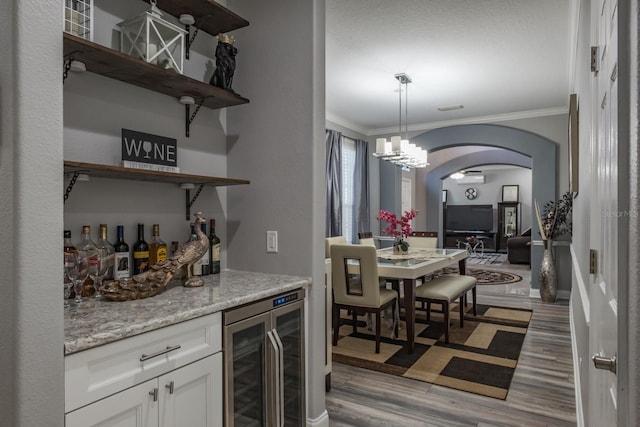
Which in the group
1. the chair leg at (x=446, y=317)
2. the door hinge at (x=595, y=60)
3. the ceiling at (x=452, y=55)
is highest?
the ceiling at (x=452, y=55)

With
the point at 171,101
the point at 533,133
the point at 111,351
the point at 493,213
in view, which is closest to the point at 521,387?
the point at 111,351

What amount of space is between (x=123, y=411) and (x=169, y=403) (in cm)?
18

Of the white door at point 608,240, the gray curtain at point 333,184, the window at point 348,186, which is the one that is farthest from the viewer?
the window at point 348,186

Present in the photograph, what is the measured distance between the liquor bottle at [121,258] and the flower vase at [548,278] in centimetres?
546

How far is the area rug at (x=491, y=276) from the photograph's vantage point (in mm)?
7289

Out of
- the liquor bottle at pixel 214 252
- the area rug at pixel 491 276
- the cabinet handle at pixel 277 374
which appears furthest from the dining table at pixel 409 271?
the area rug at pixel 491 276

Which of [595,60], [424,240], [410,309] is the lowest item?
[410,309]

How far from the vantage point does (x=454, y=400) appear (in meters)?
2.65

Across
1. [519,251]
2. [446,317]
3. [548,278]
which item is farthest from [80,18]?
[519,251]

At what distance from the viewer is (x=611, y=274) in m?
1.04

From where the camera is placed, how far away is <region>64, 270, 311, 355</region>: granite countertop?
117 centimetres

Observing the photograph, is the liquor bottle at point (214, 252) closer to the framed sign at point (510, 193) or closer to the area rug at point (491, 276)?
the area rug at point (491, 276)

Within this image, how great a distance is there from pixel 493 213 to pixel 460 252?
34.6 feet

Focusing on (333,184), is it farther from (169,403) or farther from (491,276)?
(169,403)
